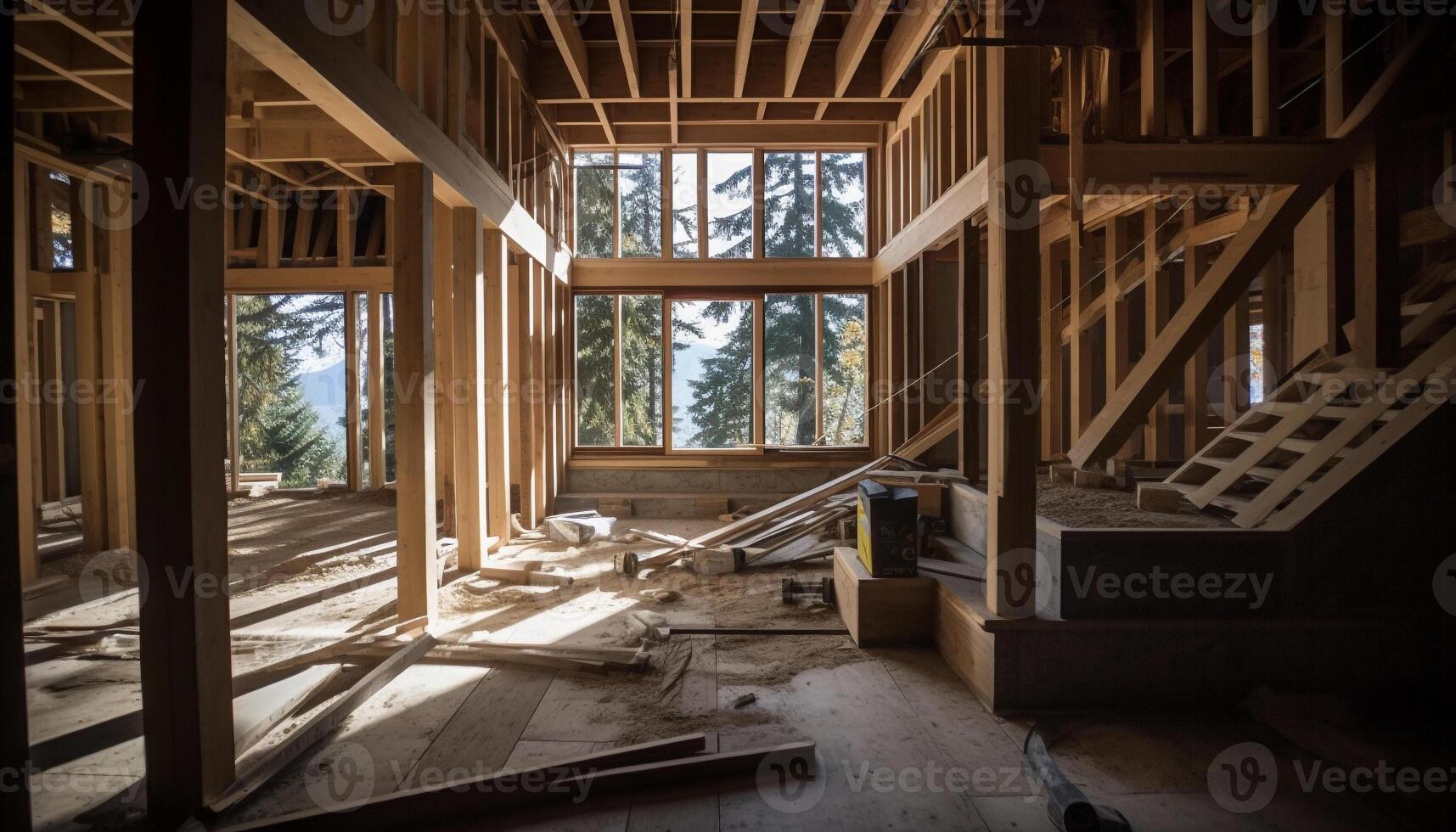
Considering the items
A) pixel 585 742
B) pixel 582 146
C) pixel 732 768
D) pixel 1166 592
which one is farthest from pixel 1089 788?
pixel 582 146

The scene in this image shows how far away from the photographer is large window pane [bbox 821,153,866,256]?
12555 millimetres

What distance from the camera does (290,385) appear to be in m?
16.9

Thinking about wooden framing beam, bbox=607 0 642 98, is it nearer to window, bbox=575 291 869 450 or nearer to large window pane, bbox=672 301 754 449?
window, bbox=575 291 869 450

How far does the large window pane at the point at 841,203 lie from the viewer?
41.2ft

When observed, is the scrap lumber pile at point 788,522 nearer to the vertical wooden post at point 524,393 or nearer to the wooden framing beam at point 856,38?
the vertical wooden post at point 524,393

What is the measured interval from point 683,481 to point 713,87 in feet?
15.1

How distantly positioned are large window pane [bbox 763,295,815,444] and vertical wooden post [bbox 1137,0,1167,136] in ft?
27.3

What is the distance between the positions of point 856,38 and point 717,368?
9.27 m

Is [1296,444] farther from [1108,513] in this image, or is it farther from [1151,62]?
[1151,62]

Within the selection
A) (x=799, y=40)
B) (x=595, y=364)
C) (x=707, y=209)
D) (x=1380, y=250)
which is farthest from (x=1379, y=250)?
(x=595, y=364)

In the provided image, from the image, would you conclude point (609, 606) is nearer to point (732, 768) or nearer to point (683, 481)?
point (732, 768)

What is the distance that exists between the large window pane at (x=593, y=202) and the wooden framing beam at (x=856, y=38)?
6.28 metres

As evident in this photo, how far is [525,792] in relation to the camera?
2352mm

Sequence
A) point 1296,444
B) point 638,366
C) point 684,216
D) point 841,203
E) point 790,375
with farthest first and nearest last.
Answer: point 841,203, point 638,366, point 790,375, point 684,216, point 1296,444
